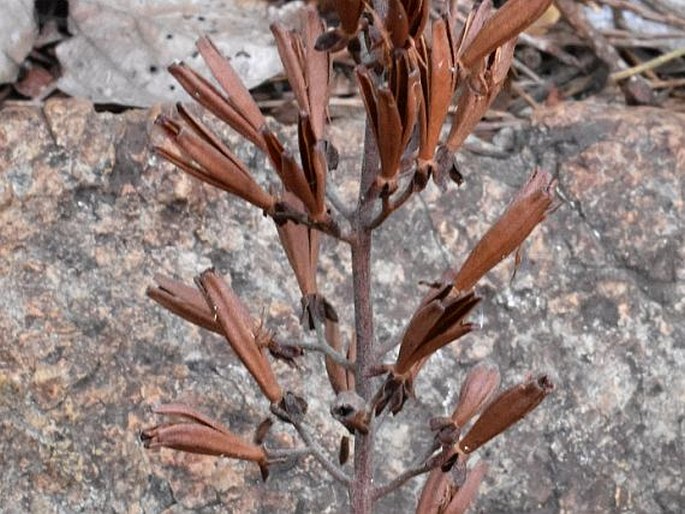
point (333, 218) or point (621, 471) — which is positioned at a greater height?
point (333, 218)

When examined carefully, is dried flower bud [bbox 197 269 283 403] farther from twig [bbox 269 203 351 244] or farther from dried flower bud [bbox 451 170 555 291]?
dried flower bud [bbox 451 170 555 291]

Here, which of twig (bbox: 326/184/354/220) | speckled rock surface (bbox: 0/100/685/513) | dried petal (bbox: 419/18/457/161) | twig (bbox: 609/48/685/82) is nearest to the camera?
dried petal (bbox: 419/18/457/161)

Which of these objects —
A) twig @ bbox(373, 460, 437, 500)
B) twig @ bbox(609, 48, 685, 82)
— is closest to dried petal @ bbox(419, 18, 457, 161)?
twig @ bbox(373, 460, 437, 500)

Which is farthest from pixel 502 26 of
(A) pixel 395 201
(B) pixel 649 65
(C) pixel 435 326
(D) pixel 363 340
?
(B) pixel 649 65

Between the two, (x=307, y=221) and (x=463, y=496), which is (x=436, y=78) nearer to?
(x=307, y=221)

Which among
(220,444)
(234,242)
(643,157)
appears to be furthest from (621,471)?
(220,444)

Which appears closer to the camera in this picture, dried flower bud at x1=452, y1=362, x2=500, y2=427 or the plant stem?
the plant stem

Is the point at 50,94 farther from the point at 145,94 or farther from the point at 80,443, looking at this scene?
the point at 80,443
